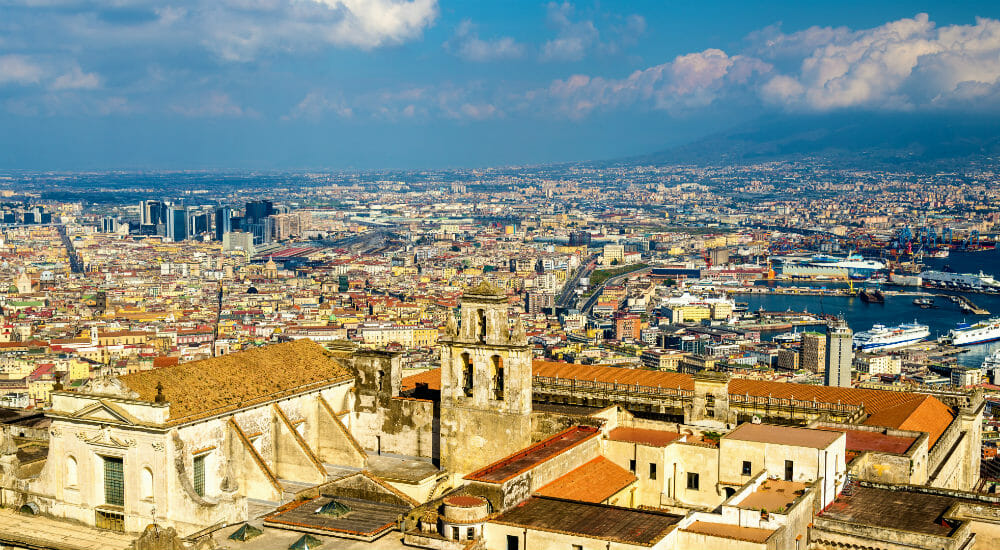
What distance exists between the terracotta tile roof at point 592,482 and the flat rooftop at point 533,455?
1.32 feet

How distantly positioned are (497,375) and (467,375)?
610mm

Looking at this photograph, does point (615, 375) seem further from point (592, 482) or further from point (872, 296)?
point (872, 296)

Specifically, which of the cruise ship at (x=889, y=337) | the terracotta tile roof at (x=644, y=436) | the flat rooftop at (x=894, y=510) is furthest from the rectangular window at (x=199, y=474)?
the cruise ship at (x=889, y=337)

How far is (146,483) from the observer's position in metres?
17.4

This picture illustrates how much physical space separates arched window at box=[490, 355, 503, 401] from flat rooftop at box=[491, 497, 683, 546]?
10.4 ft

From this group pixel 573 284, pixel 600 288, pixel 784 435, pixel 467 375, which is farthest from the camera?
pixel 573 284

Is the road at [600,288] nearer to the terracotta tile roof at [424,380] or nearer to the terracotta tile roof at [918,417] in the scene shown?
the terracotta tile roof at [424,380]

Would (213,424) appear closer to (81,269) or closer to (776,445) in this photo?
(776,445)

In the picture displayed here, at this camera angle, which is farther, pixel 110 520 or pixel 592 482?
pixel 110 520

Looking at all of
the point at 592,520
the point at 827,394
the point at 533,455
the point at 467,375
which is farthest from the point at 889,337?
the point at 592,520

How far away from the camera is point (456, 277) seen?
139 m

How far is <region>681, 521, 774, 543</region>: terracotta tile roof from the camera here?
45.1ft

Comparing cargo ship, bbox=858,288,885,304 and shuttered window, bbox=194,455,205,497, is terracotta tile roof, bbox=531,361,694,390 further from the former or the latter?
cargo ship, bbox=858,288,885,304

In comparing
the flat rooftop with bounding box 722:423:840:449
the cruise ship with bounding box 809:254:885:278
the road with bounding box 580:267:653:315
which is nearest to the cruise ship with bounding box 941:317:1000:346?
the road with bounding box 580:267:653:315
